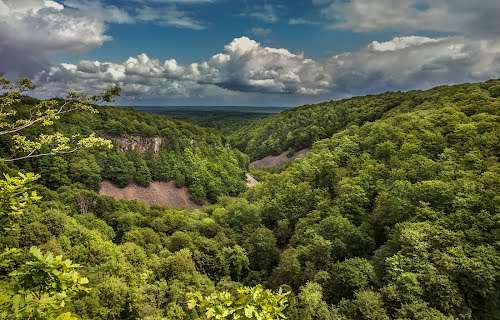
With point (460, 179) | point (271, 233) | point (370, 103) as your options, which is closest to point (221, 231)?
point (271, 233)

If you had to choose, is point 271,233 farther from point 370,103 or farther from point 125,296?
point 370,103

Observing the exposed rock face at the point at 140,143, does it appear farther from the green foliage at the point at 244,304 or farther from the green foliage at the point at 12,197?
the green foliage at the point at 244,304

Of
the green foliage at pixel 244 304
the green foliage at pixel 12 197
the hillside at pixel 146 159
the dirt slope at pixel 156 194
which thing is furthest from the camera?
the dirt slope at pixel 156 194

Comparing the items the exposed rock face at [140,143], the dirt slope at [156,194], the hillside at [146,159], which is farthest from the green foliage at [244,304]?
the exposed rock face at [140,143]

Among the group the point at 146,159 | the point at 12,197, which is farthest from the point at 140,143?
the point at 12,197

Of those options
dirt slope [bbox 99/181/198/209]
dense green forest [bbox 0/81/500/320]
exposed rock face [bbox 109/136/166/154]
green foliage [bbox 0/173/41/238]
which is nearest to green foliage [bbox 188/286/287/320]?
dense green forest [bbox 0/81/500/320]
